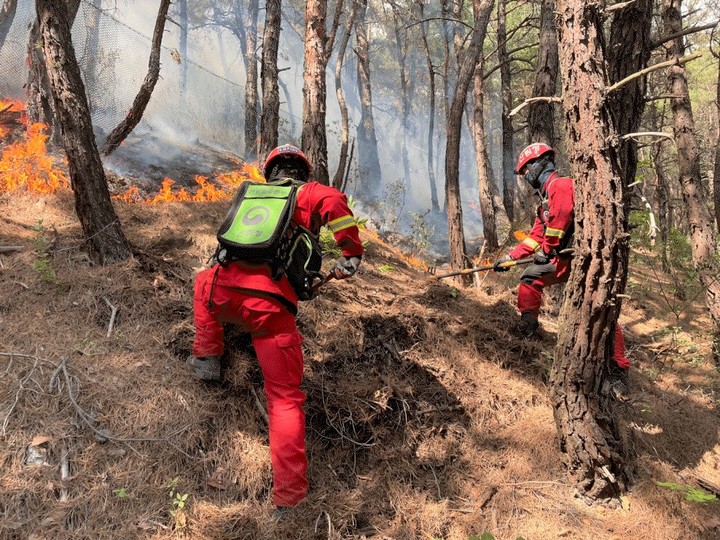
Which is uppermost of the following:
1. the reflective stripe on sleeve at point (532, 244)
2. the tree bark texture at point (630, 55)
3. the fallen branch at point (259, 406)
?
the tree bark texture at point (630, 55)

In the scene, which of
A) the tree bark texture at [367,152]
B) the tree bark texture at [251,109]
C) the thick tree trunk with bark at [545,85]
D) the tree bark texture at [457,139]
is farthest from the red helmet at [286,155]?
the tree bark texture at [367,152]

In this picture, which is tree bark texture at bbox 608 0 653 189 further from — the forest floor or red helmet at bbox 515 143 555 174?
the forest floor

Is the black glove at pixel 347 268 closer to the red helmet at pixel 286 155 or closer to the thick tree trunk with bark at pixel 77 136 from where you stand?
the red helmet at pixel 286 155

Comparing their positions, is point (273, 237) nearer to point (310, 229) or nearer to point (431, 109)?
point (310, 229)

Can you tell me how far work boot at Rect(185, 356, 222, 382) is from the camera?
10.7ft

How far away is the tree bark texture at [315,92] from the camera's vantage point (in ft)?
19.6

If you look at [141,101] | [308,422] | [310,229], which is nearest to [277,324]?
[310,229]

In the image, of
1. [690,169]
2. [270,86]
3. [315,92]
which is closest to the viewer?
[315,92]

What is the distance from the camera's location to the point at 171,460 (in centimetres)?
284

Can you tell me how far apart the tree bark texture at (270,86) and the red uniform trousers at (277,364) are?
4.51m

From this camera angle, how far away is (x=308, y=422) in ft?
11.0

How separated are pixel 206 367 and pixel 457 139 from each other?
5186 mm

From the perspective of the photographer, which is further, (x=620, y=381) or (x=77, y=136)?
(x=620, y=381)

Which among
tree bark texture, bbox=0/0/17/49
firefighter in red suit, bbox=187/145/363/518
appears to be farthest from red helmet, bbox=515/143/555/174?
tree bark texture, bbox=0/0/17/49
